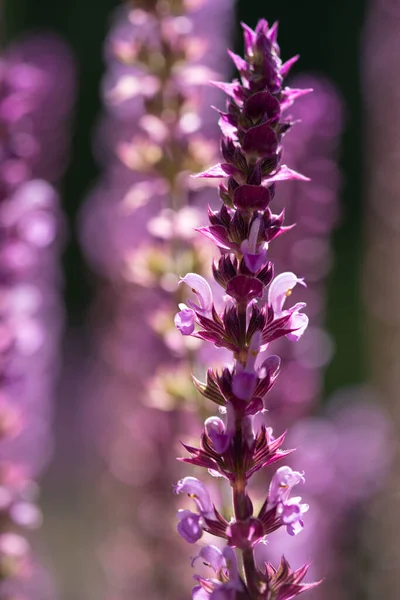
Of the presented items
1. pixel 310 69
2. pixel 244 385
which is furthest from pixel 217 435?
pixel 310 69

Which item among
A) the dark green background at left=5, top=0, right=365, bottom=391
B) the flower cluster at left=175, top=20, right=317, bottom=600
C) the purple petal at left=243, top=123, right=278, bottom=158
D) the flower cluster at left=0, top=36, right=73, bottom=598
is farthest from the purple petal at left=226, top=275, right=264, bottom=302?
the dark green background at left=5, top=0, right=365, bottom=391

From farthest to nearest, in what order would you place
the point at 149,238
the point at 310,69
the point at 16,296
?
the point at 310,69 < the point at 149,238 < the point at 16,296

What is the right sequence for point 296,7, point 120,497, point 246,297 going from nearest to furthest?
point 246,297 → point 120,497 → point 296,7

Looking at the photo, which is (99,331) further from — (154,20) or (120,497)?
(154,20)

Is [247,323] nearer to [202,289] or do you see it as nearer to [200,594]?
[202,289]

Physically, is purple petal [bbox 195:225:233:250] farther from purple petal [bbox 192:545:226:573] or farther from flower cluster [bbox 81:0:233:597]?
flower cluster [bbox 81:0:233:597]

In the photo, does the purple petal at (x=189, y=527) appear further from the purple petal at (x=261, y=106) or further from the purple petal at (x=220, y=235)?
the purple petal at (x=261, y=106)

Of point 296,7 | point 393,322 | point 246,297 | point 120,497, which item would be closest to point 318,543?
point 120,497
